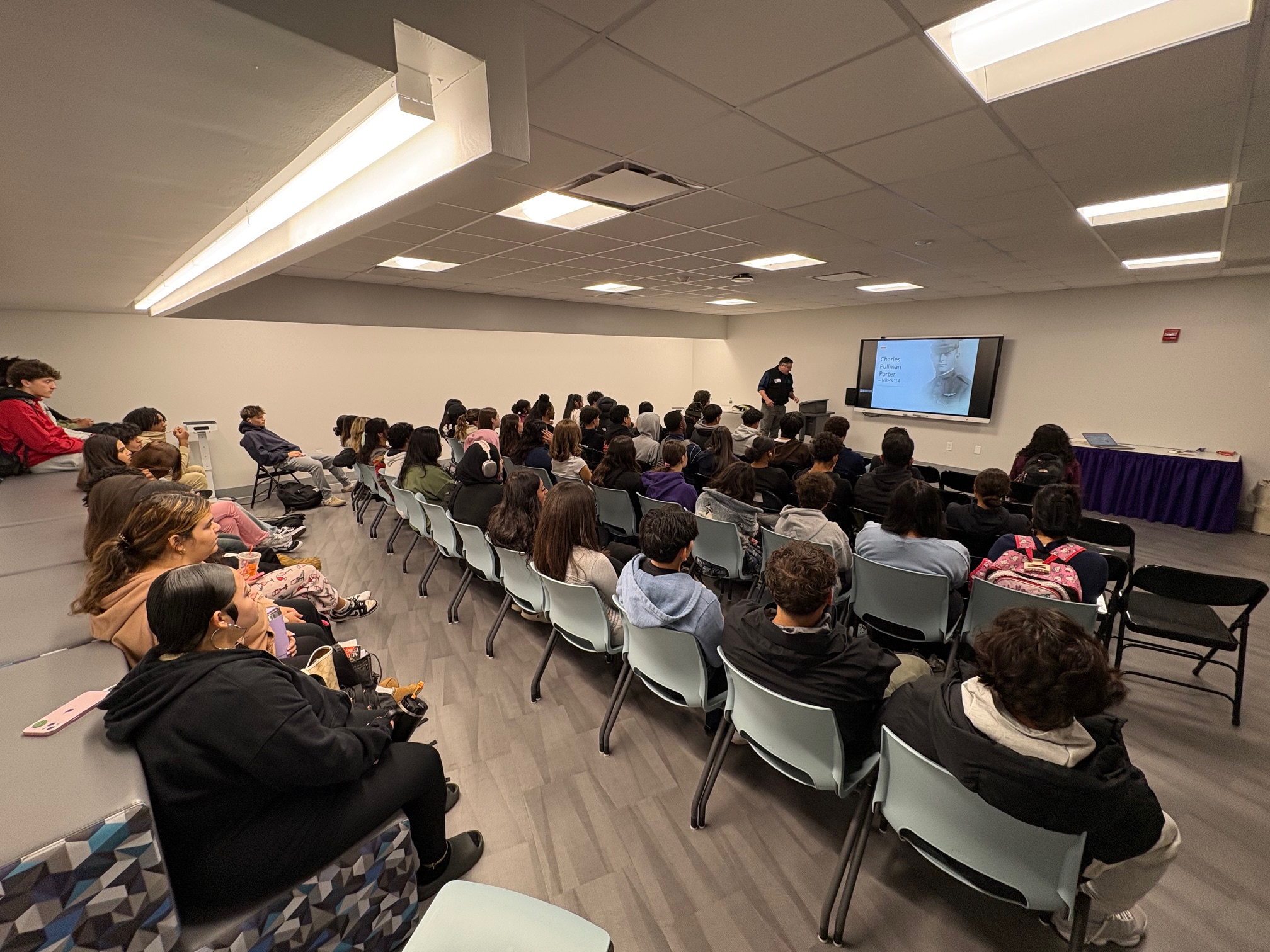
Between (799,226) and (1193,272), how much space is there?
4949mm

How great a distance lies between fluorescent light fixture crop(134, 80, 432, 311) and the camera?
1.44 meters

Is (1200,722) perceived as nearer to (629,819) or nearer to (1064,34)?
(629,819)

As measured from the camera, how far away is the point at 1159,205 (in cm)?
307

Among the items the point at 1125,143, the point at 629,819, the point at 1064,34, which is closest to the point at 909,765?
the point at 629,819

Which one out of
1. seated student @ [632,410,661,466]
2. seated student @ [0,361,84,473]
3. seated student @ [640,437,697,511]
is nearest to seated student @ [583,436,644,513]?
seated student @ [640,437,697,511]

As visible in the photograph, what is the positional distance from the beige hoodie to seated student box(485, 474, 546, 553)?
134 cm

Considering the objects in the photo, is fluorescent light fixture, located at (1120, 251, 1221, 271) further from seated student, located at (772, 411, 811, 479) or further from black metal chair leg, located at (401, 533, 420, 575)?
black metal chair leg, located at (401, 533, 420, 575)

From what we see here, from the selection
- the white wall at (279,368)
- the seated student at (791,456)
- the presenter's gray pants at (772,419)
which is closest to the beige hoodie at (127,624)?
the seated student at (791,456)

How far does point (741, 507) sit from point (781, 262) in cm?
310

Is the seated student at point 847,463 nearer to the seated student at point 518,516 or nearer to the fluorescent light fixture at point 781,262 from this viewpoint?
the fluorescent light fixture at point 781,262

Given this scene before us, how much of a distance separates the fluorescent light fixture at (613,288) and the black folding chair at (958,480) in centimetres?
429

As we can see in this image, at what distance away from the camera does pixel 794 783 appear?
2117 millimetres

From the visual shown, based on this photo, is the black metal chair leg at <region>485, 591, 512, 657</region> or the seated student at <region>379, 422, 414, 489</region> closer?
the black metal chair leg at <region>485, 591, 512, 657</region>

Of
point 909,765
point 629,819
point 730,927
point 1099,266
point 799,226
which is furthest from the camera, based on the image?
point 1099,266
